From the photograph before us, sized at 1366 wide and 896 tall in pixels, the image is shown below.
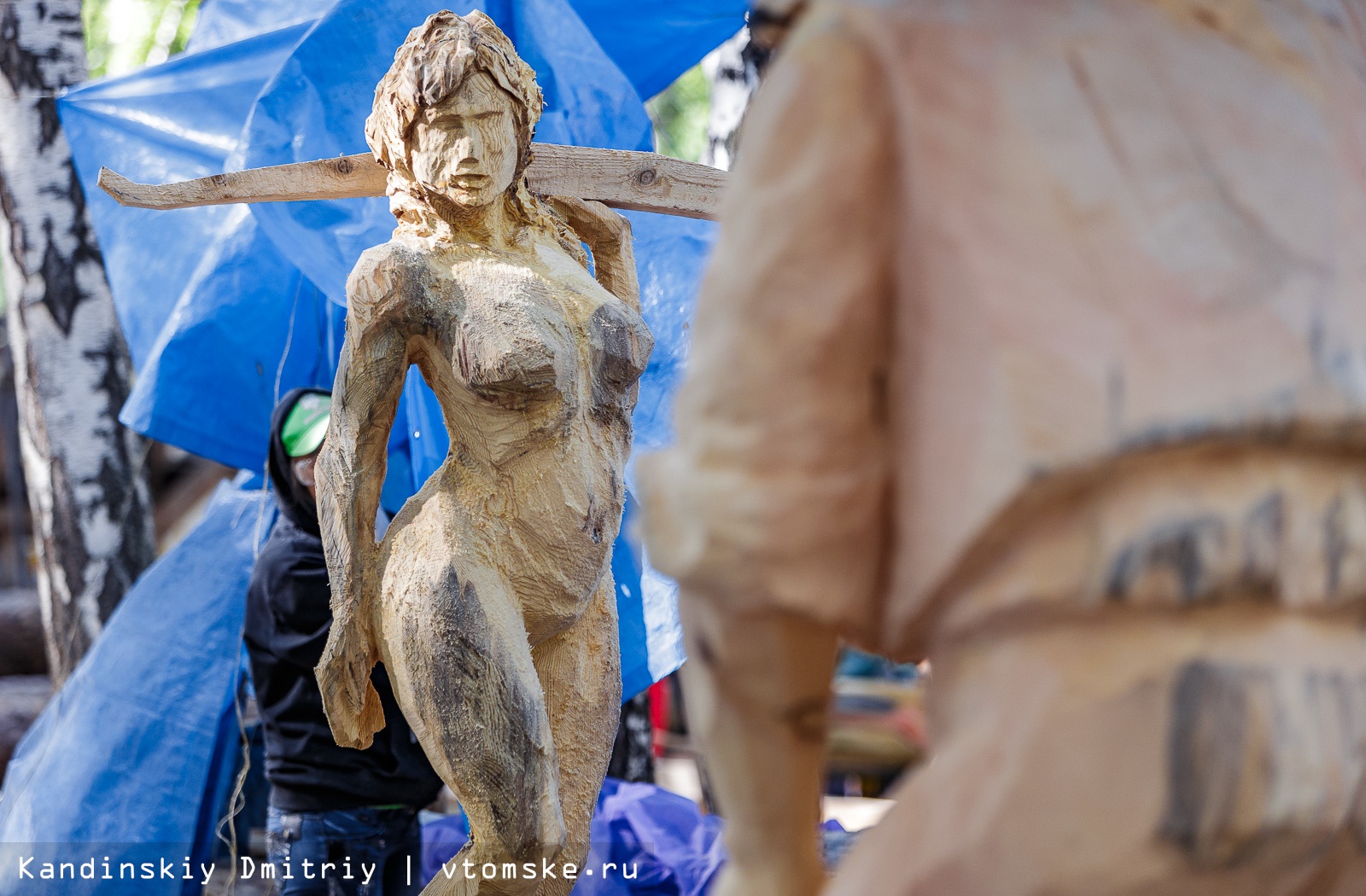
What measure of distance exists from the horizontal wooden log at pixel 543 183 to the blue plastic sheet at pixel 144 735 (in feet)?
3.89

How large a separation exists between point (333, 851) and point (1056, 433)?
270 centimetres

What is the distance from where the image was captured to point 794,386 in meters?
1.23

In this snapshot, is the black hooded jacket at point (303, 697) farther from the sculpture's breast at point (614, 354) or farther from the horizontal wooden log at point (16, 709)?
the horizontal wooden log at point (16, 709)

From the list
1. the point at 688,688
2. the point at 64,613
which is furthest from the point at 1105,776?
the point at 64,613

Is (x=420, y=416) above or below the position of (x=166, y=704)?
above

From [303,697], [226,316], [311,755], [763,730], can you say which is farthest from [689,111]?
[763,730]

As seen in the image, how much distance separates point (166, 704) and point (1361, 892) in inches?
149

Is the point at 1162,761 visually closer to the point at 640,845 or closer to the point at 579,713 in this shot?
the point at 579,713

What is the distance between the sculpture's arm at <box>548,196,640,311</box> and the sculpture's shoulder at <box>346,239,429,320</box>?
62 cm

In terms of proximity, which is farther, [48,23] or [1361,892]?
[48,23]

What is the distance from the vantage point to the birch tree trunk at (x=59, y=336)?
5.13 metres

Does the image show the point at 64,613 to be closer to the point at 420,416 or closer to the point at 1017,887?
the point at 420,416

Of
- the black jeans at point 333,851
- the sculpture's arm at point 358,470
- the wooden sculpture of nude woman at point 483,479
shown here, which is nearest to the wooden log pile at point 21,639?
the black jeans at point 333,851

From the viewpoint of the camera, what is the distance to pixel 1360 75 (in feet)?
4.36
